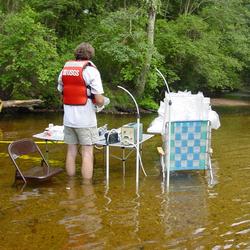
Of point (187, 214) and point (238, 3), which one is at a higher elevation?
point (238, 3)

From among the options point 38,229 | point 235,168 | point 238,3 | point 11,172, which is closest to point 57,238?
point 38,229

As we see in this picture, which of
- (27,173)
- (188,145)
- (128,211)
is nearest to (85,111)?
(27,173)

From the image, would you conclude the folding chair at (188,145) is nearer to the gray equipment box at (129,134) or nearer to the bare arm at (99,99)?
the gray equipment box at (129,134)

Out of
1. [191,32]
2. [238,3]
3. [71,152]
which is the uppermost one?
[238,3]

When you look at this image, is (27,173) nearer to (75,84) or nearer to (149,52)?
(75,84)

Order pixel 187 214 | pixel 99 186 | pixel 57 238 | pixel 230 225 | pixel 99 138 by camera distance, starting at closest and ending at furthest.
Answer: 1. pixel 57 238
2. pixel 230 225
3. pixel 187 214
4. pixel 99 186
5. pixel 99 138

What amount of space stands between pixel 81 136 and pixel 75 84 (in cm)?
72

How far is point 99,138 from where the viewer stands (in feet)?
22.2

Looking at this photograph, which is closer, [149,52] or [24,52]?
[24,52]

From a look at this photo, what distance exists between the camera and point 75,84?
6090mm

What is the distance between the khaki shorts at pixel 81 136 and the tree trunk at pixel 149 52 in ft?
41.7

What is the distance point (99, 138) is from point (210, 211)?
2.16 metres

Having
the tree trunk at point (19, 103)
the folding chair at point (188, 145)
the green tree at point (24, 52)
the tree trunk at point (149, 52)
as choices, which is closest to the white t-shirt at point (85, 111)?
the folding chair at point (188, 145)

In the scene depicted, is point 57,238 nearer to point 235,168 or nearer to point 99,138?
point 99,138
